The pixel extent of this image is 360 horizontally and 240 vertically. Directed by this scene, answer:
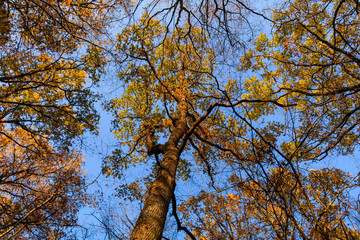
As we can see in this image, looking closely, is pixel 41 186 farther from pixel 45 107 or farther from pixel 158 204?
pixel 158 204

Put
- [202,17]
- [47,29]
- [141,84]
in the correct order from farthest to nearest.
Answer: [141,84]
[47,29]
[202,17]

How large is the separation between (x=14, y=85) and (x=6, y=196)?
499 cm

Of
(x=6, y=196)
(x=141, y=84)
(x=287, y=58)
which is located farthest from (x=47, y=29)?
(x=287, y=58)

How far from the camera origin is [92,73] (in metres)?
5.82

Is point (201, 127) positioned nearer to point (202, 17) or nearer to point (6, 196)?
point (202, 17)

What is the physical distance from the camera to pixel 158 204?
2512 millimetres

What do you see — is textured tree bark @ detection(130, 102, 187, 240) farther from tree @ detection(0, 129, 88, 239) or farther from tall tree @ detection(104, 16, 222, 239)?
tree @ detection(0, 129, 88, 239)

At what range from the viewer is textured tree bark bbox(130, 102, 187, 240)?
6.91ft

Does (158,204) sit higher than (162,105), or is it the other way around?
(162,105)

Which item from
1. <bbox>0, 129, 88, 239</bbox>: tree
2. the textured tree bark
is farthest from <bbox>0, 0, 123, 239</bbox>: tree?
the textured tree bark

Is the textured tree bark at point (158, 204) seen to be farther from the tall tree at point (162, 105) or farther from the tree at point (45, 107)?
the tree at point (45, 107)

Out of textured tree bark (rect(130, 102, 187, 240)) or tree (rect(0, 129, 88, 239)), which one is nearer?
textured tree bark (rect(130, 102, 187, 240))

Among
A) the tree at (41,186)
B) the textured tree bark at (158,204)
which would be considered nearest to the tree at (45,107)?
the tree at (41,186)

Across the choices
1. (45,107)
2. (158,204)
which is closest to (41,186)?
(45,107)
